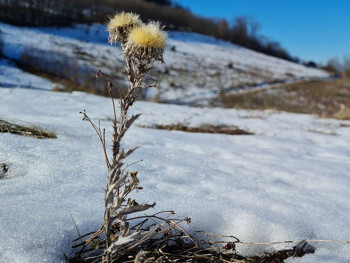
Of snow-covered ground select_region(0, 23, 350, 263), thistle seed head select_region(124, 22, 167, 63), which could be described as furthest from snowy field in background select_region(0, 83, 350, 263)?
thistle seed head select_region(124, 22, 167, 63)

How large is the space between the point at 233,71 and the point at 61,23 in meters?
18.1

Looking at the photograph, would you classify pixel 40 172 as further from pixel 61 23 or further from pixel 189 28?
pixel 189 28

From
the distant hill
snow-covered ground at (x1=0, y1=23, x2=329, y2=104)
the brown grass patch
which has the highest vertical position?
the distant hill

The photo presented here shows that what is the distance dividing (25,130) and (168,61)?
24.0 metres

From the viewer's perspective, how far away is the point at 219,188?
1.73 meters

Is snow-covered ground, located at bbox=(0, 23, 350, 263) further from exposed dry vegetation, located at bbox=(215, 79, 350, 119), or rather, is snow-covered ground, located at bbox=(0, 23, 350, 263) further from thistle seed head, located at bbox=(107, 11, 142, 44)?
exposed dry vegetation, located at bbox=(215, 79, 350, 119)

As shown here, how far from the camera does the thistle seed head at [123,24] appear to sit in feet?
3.08

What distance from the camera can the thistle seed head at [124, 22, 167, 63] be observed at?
81cm

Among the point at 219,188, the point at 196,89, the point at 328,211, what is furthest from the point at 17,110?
the point at 196,89

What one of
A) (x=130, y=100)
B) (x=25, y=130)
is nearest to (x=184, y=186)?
(x=130, y=100)

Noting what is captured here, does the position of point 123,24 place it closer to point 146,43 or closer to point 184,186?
point 146,43

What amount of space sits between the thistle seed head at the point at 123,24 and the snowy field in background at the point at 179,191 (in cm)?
76

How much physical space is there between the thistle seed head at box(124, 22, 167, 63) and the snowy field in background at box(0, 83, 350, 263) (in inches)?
28.8

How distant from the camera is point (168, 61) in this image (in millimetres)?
25203
